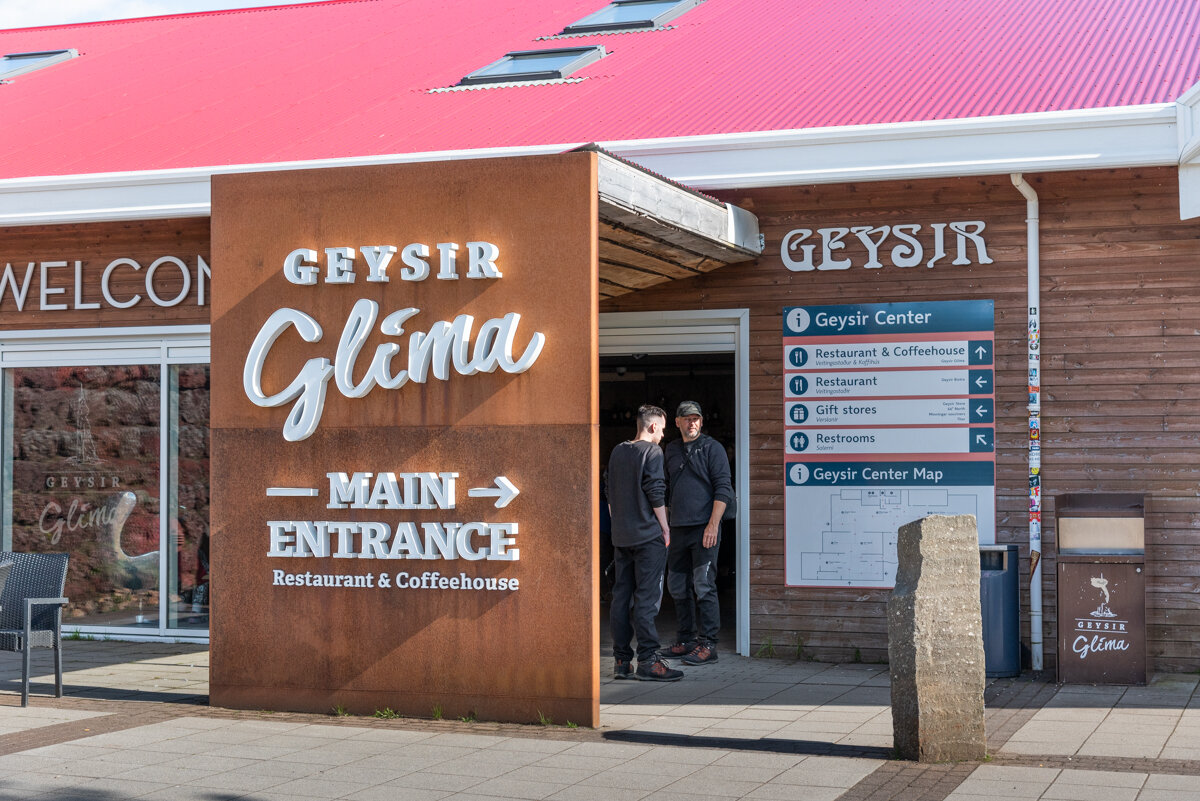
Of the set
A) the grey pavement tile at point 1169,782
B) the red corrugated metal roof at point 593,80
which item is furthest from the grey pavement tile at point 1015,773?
the red corrugated metal roof at point 593,80

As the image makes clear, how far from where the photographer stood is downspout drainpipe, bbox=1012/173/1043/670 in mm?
9188

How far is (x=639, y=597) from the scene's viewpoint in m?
8.70

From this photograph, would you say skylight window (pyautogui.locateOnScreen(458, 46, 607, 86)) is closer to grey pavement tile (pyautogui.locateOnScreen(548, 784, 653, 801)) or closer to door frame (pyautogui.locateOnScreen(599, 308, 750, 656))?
door frame (pyautogui.locateOnScreen(599, 308, 750, 656))

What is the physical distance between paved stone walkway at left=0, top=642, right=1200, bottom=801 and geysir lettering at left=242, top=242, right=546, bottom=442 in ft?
6.14

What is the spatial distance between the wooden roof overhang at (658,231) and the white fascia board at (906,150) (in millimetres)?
440

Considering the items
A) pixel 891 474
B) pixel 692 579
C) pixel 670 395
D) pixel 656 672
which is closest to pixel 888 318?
pixel 891 474

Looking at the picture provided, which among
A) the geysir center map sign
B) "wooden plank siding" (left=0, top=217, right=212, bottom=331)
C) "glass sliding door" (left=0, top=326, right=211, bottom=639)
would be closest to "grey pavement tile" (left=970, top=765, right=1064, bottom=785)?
the geysir center map sign

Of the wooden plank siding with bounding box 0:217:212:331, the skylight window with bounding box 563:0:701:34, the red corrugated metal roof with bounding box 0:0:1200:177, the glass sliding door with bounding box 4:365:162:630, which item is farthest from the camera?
the skylight window with bounding box 563:0:701:34

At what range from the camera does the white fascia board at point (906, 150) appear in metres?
8.70

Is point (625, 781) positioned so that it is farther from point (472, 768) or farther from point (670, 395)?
point (670, 395)

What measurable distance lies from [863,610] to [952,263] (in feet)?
8.34

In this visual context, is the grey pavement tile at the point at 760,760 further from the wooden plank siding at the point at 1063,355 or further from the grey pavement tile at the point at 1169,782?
the wooden plank siding at the point at 1063,355

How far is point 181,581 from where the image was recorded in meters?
11.1

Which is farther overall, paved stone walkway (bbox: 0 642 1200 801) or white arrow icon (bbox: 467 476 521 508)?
white arrow icon (bbox: 467 476 521 508)
